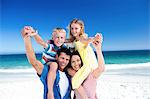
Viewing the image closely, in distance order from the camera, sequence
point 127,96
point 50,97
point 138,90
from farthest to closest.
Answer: point 138,90
point 127,96
point 50,97

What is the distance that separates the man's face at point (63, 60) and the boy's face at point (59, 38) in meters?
0.06

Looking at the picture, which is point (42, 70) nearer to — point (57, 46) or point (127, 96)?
point (57, 46)

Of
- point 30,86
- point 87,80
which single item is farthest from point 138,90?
point 87,80

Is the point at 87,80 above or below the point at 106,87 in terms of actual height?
above

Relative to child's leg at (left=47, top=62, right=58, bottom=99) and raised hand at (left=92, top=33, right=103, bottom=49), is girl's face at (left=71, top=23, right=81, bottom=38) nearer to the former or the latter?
raised hand at (left=92, top=33, right=103, bottom=49)

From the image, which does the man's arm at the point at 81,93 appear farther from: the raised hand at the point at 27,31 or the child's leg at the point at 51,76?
the raised hand at the point at 27,31

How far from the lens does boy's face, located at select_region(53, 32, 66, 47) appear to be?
2027 millimetres

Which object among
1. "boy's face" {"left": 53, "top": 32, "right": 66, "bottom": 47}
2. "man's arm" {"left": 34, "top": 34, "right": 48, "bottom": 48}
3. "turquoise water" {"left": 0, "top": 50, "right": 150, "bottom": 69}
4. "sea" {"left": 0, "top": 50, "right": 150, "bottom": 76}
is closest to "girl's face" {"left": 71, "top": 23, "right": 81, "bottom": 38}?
"boy's face" {"left": 53, "top": 32, "right": 66, "bottom": 47}

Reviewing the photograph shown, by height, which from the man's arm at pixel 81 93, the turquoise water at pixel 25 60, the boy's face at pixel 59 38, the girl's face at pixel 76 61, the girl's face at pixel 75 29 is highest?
the girl's face at pixel 75 29

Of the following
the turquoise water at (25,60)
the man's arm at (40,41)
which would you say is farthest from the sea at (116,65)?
the man's arm at (40,41)

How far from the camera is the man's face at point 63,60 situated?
2018mm

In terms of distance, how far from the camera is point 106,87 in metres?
5.38

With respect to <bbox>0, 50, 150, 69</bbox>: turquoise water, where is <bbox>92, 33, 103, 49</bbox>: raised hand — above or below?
above

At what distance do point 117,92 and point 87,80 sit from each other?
9.63 feet
